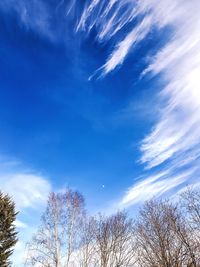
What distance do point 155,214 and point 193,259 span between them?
5.82m

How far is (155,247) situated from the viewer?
2400 centimetres

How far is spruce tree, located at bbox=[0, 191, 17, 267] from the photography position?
947 inches

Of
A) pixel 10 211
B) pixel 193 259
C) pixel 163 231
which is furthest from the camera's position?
pixel 10 211

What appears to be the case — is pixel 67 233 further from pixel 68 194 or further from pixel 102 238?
pixel 102 238

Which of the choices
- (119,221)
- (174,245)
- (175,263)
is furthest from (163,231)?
(119,221)

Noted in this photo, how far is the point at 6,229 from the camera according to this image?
26.2 metres

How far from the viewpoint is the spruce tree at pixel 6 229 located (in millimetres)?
24047

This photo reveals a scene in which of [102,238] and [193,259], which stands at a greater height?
[102,238]

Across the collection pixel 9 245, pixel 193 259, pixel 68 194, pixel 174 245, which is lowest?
pixel 193 259

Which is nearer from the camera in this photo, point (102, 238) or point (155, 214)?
point (155, 214)

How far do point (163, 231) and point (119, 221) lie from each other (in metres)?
6.64

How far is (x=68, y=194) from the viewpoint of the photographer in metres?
26.6

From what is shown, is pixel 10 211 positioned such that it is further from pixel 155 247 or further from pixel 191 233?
pixel 191 233

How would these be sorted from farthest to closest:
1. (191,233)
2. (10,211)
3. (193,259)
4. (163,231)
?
1. (10,211)
2. (163,231)
3. (191,233)
4. (193,259)
